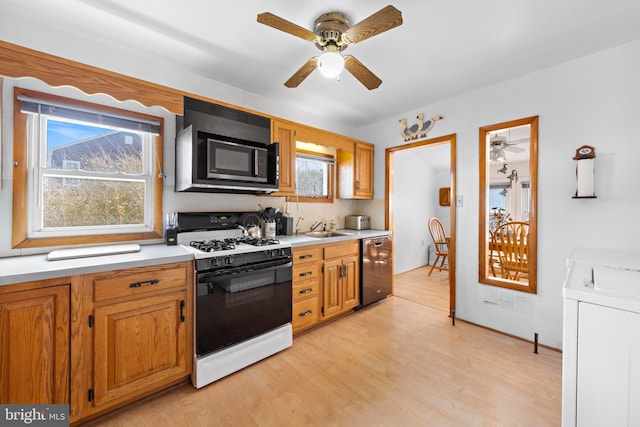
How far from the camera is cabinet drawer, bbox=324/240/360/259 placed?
2.75m

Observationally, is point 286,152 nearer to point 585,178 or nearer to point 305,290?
point 305,290

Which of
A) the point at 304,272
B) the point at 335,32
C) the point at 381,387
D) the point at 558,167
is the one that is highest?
the point at 335,32

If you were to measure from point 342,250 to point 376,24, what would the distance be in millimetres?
2061

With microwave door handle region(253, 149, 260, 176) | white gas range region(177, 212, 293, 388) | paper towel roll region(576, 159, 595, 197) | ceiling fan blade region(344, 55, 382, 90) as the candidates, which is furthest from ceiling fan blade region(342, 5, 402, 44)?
paper towel roll region(576, 159, 595, 197)

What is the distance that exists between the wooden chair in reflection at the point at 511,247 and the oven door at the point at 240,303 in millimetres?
2469

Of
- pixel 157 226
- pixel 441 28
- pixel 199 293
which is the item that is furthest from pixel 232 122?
pixel 441 28

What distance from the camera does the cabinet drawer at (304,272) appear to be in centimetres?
247

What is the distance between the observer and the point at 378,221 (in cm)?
383

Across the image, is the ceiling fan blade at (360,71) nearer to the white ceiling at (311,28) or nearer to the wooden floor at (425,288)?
the white ceiling at (311,28)

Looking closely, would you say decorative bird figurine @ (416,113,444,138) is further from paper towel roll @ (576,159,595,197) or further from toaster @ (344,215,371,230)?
paper towel roll @ (576,159,595,197)

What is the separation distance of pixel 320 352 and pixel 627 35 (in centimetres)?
340

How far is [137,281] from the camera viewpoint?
1.62 m

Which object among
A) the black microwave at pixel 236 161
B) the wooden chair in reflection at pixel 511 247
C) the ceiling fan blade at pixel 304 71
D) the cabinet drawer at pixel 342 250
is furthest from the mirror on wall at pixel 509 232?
the black microwave at pixel 236 161

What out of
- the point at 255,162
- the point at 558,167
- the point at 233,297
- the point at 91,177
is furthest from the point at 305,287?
the point at 558,167
